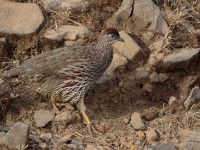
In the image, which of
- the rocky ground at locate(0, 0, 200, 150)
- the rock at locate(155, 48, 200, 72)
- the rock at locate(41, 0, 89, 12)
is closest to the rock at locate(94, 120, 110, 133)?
the rocky ground at locate(0, 0, 200, 150)

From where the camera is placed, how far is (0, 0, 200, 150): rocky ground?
771cm

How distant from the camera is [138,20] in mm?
9359

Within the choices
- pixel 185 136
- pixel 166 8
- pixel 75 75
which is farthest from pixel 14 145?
A: pixel 166 8

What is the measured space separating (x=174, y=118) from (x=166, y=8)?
7.30ft

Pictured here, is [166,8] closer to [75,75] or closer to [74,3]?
[74,3]

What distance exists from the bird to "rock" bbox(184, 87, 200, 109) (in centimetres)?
126

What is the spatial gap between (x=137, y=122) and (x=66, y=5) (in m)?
2.32

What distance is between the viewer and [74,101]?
8039 mm

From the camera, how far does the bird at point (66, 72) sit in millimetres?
7805

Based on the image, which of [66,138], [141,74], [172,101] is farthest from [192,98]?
[66,138]

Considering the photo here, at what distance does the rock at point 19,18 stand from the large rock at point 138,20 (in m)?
1.16

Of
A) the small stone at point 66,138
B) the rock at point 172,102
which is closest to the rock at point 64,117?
the small stone at point 66,138

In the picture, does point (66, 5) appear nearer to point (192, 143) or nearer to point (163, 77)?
point (163, 77)

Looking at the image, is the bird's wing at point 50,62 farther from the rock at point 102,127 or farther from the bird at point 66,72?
the rock at point 102,127
